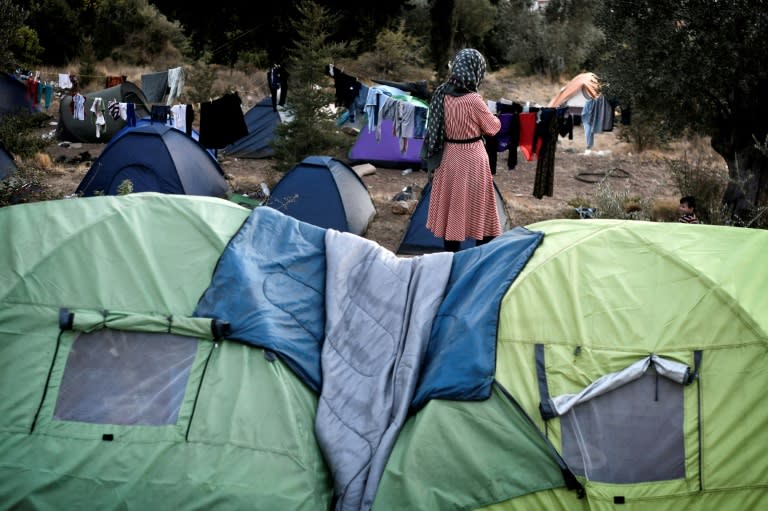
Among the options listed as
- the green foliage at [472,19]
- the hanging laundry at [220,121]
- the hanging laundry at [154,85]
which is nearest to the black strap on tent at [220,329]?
the hanging laundry at [220,121]

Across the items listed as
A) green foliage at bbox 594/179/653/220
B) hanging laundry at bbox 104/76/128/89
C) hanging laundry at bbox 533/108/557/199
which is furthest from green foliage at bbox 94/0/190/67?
green foliage at bbox 594/179/653/220

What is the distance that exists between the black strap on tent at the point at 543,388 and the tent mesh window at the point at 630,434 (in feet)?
0.26

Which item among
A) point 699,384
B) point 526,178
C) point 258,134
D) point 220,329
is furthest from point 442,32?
point 699,384

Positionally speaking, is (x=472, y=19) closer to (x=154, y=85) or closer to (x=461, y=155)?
(x=154, y=85)

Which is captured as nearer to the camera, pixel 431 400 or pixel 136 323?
pixel 431 400

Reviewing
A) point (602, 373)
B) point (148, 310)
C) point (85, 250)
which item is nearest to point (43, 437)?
point (148, 310)

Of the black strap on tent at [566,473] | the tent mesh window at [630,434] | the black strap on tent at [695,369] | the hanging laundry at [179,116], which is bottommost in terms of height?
the black strap on tent at [566,473]

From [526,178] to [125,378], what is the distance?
9523 mm

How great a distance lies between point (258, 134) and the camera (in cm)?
1341

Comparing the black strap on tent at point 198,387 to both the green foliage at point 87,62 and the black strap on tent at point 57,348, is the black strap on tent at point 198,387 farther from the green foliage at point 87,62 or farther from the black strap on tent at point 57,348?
the green foliage at point 87,62

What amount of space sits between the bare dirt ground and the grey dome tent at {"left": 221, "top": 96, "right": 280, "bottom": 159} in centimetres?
27

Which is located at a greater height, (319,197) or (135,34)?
(135,34)

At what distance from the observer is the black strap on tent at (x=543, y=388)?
11.1 ft

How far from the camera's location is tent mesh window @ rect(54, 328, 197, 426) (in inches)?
141
